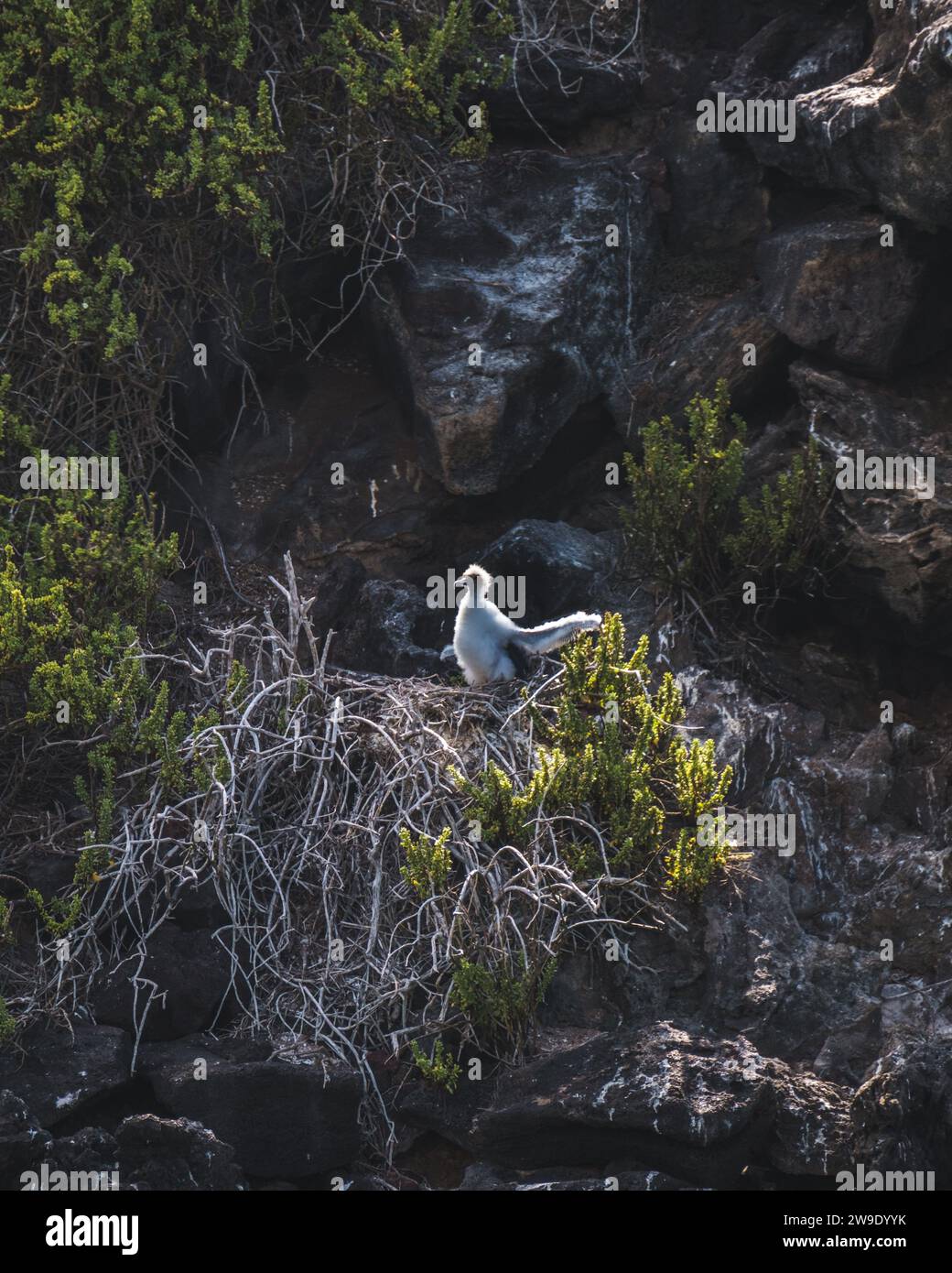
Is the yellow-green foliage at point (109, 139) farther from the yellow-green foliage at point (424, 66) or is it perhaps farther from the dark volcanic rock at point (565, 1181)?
the dark volcanic rock at point (565, 1181)

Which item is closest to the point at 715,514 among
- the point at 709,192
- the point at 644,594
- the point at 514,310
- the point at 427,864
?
the point at 644,594

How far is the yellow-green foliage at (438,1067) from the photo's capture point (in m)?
6.37

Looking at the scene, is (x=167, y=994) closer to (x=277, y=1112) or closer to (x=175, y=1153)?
(x=277, y=1112)

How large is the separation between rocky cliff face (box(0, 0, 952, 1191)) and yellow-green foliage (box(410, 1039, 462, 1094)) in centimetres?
8

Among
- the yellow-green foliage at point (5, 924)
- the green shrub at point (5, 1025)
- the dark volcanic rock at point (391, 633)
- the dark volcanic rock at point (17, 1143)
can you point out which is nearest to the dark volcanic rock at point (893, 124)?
the dark volcanic rock at point (391, 633)

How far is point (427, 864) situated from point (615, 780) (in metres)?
0.84

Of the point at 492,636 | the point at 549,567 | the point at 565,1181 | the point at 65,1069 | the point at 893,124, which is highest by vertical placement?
the point at 893,124

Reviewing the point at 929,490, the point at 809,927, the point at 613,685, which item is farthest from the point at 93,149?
the point at 809,927

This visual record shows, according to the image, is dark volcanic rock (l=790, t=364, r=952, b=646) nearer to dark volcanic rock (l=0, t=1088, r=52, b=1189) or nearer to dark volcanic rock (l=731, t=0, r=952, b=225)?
dark volcanic rock (l=731, t=0, r=952, b=225)

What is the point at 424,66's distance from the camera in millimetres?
8727

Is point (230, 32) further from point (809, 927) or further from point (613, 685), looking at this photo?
point (809, 927)

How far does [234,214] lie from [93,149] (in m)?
0.76

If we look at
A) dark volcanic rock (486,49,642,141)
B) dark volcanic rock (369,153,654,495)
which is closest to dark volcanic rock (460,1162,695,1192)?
dark volcanic rock (369,153,654,495)

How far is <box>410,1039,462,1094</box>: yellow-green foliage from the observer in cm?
637
